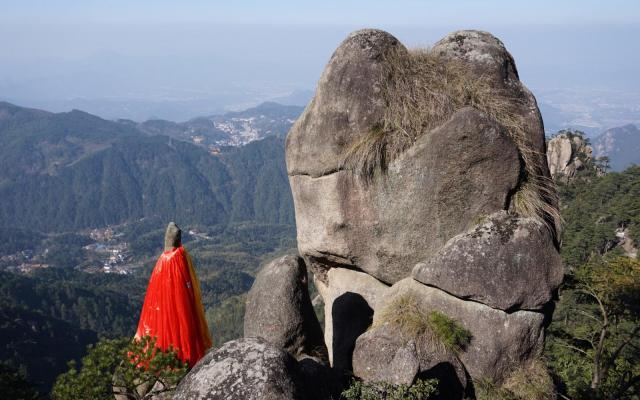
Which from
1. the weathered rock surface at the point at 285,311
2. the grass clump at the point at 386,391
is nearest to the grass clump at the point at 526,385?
the grass clump at the point at 386,391

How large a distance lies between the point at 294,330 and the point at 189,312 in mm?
2371

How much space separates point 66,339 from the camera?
361 feet

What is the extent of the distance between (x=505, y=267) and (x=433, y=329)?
177 cm

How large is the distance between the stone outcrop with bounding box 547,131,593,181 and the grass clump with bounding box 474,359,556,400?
6639 cm

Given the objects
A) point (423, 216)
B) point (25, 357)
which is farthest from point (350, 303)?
point (25, 357)

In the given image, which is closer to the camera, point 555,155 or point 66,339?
point 555,155

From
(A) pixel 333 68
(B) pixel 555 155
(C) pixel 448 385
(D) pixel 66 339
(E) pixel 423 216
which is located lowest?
(D) pixel 66 339

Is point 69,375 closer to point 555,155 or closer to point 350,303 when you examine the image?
point 350,303

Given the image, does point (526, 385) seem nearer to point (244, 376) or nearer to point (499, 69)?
point (244, 376)

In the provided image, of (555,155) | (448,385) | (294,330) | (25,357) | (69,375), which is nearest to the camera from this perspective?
(69,375)

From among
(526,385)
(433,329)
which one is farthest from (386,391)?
(526,385)

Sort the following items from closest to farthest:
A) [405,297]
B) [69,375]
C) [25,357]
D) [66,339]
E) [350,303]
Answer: [69,375] → [405,297] → [350,303] → [25,357] → [66,339]

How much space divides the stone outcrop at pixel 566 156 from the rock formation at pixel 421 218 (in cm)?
6494

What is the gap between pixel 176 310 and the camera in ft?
34.8
